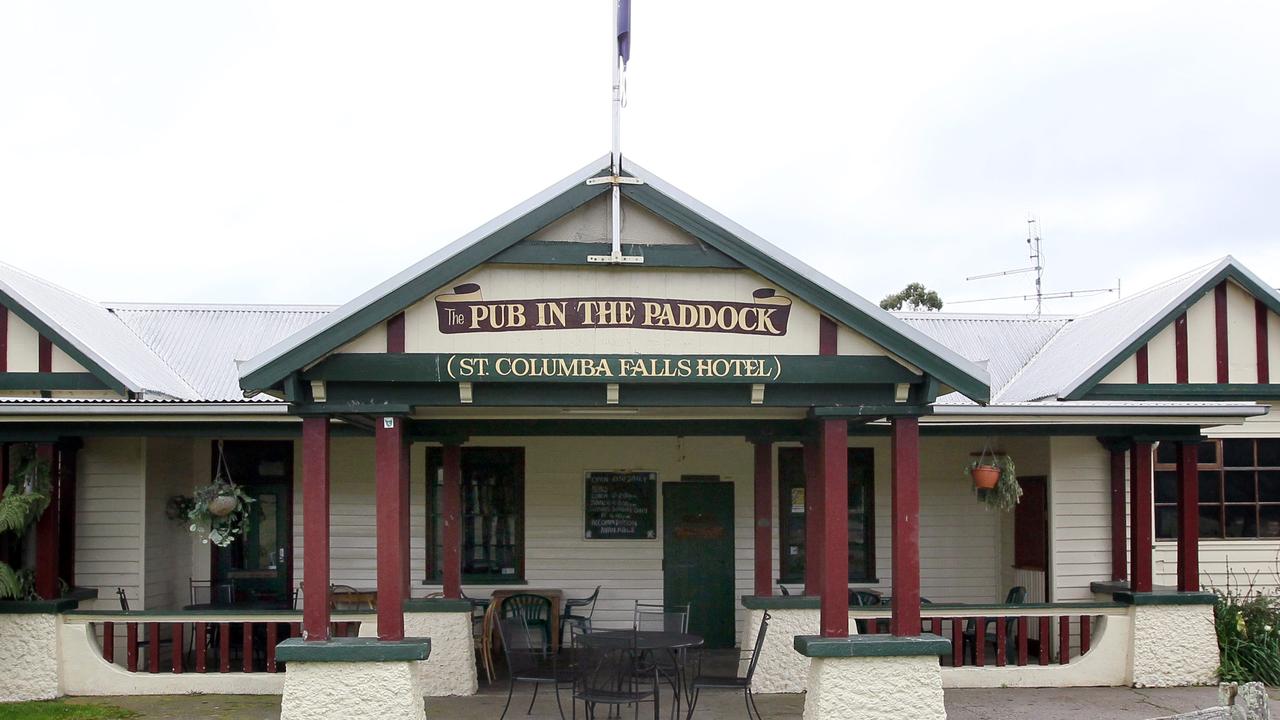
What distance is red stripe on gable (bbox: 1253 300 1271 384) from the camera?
12.4 metres

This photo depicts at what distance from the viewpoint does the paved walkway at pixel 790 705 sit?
9.98 meters

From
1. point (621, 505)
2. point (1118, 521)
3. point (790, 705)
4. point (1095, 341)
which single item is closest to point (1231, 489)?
point (1118, 521)

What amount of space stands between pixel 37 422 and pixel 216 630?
123 inches

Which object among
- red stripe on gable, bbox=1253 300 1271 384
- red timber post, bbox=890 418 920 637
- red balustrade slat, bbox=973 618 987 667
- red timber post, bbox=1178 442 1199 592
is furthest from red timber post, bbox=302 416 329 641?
red stripe on gable, bbox=1253 300 1271 384

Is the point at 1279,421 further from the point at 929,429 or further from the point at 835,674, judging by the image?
the point at 835,674

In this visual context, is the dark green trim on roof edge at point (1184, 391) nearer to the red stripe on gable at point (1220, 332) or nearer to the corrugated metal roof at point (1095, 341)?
the red stripe on gable at point (1220, 332)

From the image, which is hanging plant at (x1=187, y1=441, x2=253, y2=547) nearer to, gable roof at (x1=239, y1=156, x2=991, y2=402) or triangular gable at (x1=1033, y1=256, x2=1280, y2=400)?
gable roof at (x1=239, y1=156, x2=991, y2=402)

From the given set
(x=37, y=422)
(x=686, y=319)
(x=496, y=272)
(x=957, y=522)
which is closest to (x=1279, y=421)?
(x=957, y=522)

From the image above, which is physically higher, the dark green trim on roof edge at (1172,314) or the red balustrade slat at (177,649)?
the dark green trim on roof edge at (1172,314)

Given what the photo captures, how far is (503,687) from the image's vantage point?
11281 millimetres

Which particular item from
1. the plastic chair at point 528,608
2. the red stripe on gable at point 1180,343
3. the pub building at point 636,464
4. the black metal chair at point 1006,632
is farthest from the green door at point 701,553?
the red stripe on gable at point 1180,343

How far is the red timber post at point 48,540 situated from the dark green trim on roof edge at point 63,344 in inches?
40.8

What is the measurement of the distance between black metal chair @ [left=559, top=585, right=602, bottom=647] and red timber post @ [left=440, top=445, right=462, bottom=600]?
5.89 feet

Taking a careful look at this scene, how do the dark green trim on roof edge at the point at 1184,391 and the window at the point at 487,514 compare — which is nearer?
the dark green trim on roof edge at the point at 1184,391
